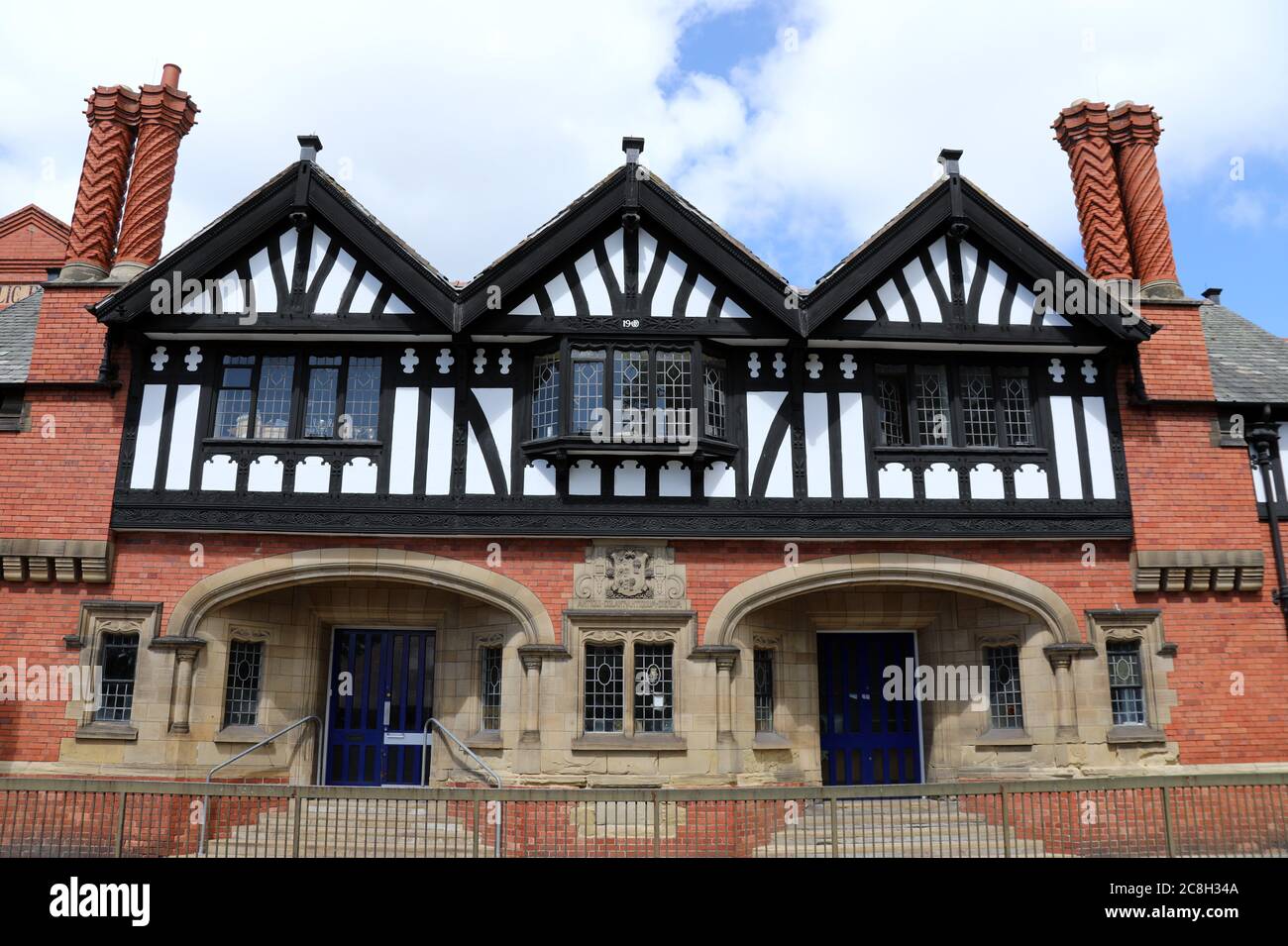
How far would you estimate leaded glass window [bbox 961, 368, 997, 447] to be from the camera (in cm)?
1340

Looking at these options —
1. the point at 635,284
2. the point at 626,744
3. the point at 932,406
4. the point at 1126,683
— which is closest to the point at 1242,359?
the point at 932,406

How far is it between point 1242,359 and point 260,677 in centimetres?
1653

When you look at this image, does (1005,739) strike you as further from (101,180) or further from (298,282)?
(101,180)

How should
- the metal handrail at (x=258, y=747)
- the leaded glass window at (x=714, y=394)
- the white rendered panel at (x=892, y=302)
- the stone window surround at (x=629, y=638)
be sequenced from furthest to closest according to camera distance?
1. the white rendered panel at (x=892, y=302)
2. the leaded glass window at (x=714, y=394)
3. the stone window surround at (x=629, y=638)
4. the metal handrail at (x=258, y=747)

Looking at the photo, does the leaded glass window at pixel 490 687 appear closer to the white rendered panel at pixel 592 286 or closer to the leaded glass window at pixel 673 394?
the leaded glass window at pixel 673 394

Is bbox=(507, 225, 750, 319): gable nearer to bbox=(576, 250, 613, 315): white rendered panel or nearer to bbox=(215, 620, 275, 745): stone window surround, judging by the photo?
bbox=(576, 250, 613, 315): white rendered panel

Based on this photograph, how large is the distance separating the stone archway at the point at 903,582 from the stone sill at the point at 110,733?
776cm

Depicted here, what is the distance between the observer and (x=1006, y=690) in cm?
1348

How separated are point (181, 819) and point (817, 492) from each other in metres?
8.96

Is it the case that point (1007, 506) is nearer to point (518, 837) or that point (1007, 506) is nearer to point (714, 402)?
point (714, 402)

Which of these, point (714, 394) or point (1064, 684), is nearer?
point (1064, 684)

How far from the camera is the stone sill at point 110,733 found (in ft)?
39.3

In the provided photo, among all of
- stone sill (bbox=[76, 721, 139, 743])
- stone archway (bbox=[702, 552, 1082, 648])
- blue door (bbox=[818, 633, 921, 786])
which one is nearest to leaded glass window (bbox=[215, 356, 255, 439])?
stone sill (bbox=[76, 721, 139, 743])

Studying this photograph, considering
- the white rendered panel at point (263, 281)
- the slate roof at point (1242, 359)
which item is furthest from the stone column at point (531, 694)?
the slate roof at point (1242, 359)
